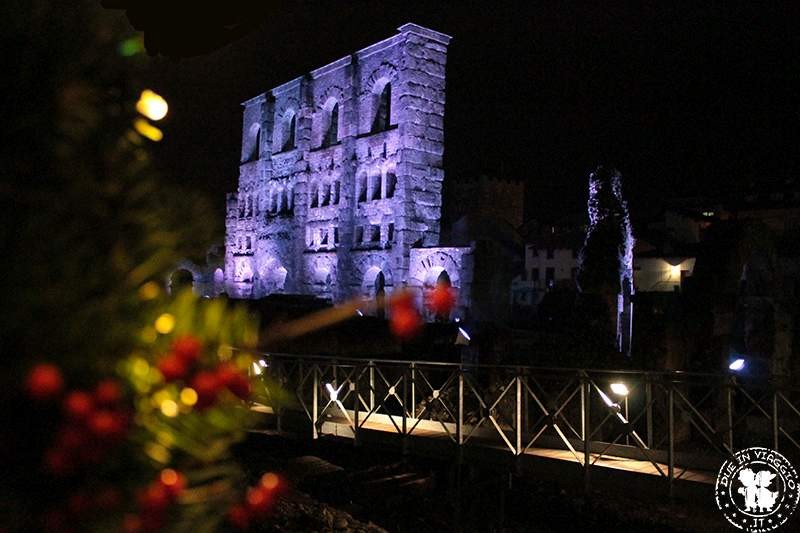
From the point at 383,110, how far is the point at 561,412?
2485cm

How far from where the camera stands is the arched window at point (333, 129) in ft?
124

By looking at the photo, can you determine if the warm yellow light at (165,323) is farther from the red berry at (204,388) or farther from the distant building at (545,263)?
the distant building at (545,263)

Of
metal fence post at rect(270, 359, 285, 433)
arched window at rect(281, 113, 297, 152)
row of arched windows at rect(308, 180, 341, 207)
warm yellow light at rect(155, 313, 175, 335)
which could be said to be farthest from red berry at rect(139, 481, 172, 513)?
arched window at rect(281, 113, 297, 152)

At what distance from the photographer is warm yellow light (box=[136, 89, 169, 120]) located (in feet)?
6.46

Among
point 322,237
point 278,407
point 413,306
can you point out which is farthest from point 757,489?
point 322,237

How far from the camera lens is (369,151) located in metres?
34.1

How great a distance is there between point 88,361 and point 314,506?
318 inches

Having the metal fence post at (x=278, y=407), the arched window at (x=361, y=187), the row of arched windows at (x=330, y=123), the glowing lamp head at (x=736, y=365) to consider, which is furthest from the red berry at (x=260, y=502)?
the arched window at (x=361, y=187)

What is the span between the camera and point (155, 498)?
189 centimetres

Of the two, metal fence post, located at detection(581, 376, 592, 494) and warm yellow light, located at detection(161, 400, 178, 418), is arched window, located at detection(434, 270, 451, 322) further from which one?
warm yellow light, located at detection(161, 400, 178, 418)

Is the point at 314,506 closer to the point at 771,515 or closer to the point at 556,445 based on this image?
the point at 556,445

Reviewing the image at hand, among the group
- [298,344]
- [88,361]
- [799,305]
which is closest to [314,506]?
[88,361]

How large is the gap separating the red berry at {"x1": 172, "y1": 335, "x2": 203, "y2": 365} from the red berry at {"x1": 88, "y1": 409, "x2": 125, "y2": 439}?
0.28 metres

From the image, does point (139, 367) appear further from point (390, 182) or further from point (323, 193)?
point (323, 193)
